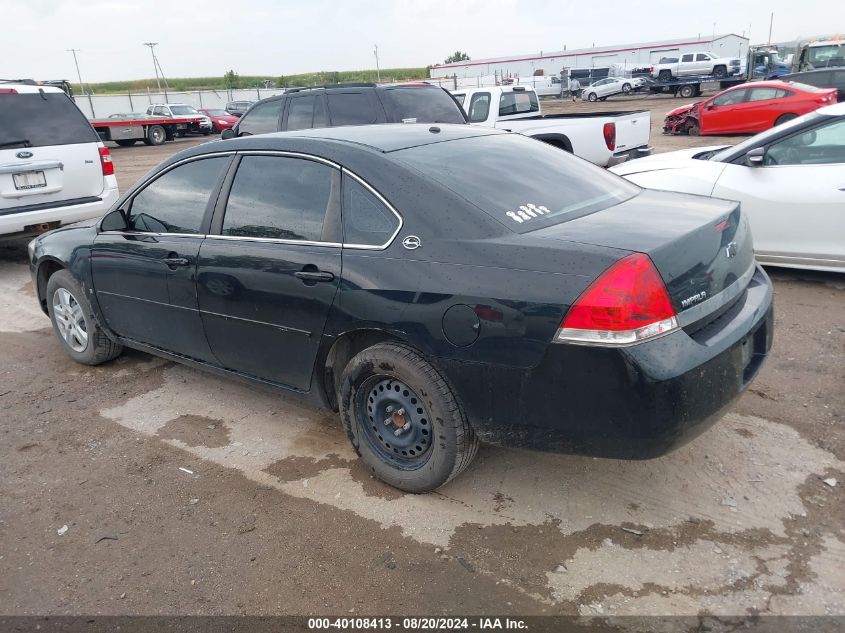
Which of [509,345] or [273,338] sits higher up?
[509,345]

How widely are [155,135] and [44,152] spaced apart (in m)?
24.5

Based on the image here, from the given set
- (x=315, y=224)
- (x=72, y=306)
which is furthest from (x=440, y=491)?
(x=72, y=306)

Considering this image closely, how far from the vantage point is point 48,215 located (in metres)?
7.79

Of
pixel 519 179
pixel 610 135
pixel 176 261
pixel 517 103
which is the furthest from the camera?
pixel 517 103

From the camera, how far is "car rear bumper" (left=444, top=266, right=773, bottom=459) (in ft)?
8.37

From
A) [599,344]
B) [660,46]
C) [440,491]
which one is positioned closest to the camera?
[599,344]

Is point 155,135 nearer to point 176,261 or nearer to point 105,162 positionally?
point 105,162

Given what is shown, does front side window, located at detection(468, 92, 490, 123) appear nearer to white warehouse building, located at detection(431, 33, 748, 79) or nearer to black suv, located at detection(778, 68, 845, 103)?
black suv, located at detection(778, 68, 845, 103)

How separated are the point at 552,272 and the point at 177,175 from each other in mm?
2621

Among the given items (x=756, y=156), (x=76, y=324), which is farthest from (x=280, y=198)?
(x=756, y=156)

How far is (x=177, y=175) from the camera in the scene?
164 inches

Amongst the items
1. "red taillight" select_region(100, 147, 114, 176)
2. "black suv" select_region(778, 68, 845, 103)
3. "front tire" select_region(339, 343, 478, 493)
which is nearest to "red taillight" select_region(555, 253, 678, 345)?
"front tire" select_region(339, 343, 478, 493)

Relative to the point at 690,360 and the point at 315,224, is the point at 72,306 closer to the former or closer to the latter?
the point at 315,224

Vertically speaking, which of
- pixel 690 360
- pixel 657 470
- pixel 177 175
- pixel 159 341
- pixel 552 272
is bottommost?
pixel 657 470
